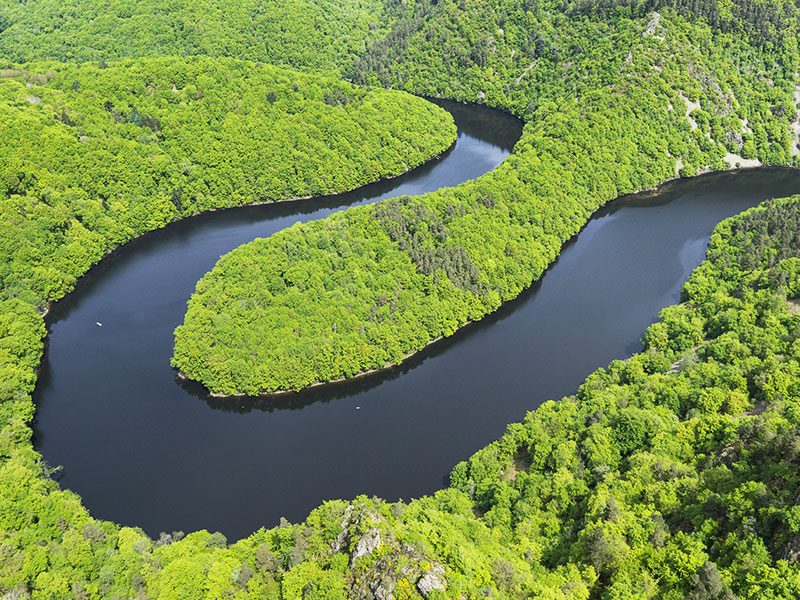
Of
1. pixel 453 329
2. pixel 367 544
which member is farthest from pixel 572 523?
pixel 453 329

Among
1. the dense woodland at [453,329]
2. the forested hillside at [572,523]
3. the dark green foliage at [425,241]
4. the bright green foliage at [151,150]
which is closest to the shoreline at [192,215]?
the bright green foliage at [151,150]

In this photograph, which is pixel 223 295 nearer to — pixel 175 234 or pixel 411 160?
pixel 175 234

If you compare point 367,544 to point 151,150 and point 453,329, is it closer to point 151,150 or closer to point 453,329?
point 453,329

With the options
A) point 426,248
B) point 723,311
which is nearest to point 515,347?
point 426,248

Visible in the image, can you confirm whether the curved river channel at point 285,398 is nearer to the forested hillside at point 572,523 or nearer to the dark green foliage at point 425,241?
the forested hillside at point 572,523

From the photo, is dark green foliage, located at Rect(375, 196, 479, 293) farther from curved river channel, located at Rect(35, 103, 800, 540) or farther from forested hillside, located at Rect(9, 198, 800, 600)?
forested hillside, located at Rect(9, 198, 800, 600)

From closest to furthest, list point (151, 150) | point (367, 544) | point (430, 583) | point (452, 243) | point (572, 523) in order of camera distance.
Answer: point (430, 583) < point (367, 544) < point (572, 523) < point (452, 243) < point (151, 150)

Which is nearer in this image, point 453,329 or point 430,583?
point 430,583
